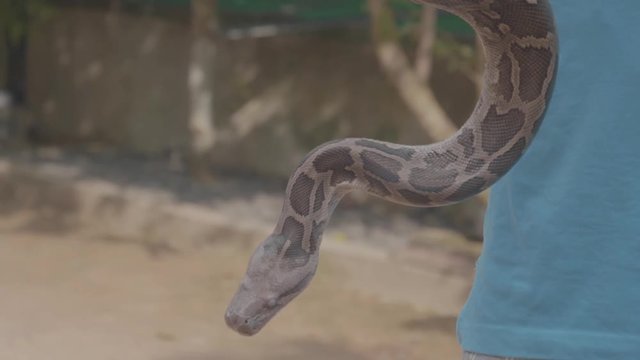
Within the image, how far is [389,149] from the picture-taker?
8.73ft

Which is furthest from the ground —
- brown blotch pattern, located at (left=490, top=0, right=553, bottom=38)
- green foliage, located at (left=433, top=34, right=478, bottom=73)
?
brown blotch pattern, located at (left=490, top=0, right=553, bottom=38)

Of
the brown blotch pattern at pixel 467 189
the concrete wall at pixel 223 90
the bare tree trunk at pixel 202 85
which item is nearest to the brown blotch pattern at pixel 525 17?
the brown blotch pattern at pixel 467 189

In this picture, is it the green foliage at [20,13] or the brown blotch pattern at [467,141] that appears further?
the green foliage at [20,13]

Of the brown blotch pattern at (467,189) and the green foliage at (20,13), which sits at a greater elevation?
the brown blotch pattern at (467,189)

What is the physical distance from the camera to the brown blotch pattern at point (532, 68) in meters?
2.30

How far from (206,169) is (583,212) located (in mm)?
9913

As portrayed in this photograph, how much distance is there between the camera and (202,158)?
12.0 m

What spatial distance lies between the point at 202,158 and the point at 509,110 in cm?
968

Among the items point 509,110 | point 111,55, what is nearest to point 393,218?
point 111,55

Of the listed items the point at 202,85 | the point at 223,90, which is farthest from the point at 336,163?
the point at 223,90

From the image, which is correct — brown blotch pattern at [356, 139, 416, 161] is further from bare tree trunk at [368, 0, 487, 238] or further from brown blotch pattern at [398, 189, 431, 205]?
bare tree trunk at [368, 0, 487, 238]

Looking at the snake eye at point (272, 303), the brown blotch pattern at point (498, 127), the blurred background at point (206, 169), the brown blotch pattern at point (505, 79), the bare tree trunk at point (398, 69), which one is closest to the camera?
the brown blotch pattern at point (498, 127)

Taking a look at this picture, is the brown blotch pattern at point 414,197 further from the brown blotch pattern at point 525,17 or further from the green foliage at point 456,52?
the green foliage at point 456,52

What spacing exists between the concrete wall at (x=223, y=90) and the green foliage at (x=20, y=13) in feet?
1.22
